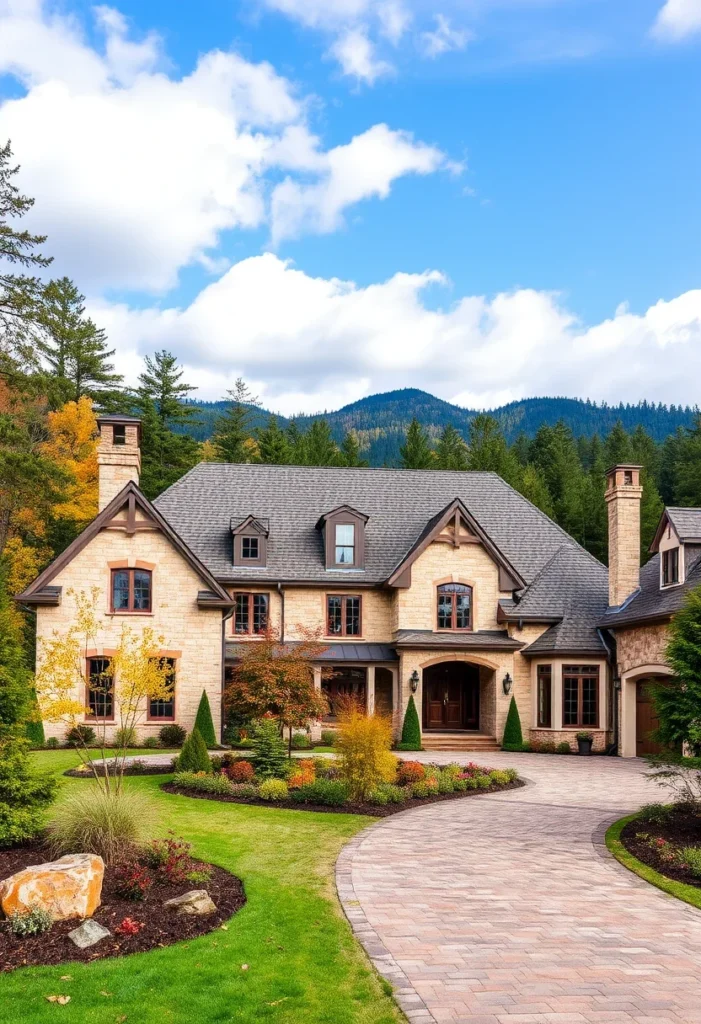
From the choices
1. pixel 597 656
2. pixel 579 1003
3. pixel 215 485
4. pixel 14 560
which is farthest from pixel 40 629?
pixel 579 1003

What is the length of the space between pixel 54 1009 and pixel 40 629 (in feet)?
69.3

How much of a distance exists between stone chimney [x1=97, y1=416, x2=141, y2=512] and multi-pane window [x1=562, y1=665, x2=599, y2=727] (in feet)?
53.8

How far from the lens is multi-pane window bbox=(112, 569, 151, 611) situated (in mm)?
26922

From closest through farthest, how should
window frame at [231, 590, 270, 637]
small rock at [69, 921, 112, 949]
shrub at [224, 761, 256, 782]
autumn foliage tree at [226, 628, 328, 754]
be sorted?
small rock at [69, 921, 112, 949], shrub at [224, 761, 256, 782], autumn foliage tree at [226, 628, 328, 754], window frame at [231, 590, 270, 637]

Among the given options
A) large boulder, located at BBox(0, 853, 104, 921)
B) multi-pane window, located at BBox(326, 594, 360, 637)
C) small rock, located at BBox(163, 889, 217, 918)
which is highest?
multi-pane window, located at BBox(326, 594, 360, 637)

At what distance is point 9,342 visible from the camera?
2912cm

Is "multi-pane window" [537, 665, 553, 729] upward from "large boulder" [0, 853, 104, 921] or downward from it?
downward

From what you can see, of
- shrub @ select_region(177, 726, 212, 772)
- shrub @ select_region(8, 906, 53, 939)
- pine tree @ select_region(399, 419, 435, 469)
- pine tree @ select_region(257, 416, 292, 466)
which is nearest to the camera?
shrub @ select_region(8, 906, 53, 939)

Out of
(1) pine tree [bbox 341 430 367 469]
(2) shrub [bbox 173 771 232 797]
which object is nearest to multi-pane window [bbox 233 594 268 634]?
(2) shrub [bbox 173 771 232 797]

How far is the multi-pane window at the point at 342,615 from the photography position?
30406 mm

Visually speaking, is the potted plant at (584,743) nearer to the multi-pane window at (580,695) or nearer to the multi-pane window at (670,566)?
the multi-pane window at (580,695)

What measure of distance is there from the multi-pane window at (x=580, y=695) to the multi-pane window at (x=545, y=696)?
467mm

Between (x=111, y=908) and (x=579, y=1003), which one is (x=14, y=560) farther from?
(x=579, y=1003)

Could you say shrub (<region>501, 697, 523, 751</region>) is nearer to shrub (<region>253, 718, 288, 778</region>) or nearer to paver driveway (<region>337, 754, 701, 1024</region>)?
shrub (<region>253, 718, 288, 778</region>)
